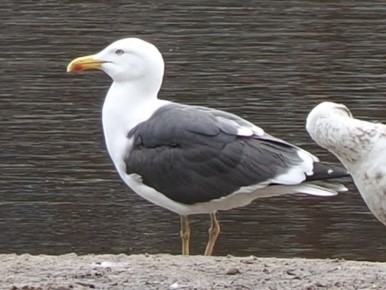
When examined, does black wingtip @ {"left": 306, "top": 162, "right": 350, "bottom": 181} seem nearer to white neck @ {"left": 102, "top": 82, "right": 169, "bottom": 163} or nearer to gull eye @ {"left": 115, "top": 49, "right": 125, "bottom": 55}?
white neck @ {"left": 102, "top": 82, "right": 169, "bottom": 163}

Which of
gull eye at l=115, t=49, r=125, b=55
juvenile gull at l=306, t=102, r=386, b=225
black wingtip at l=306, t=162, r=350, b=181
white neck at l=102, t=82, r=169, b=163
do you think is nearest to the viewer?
juvenile gull at l=306, t=102, r=386, b=225

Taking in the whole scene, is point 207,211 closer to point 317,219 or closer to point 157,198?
point 157,198

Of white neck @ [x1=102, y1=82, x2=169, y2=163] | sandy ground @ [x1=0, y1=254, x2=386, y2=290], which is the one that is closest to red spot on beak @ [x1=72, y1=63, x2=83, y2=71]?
white neck @ [x1=102, y1=82, x2=169, y2=163]

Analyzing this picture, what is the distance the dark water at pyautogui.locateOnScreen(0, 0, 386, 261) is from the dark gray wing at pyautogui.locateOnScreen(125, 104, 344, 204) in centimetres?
205

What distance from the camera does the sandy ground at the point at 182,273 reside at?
6.29m

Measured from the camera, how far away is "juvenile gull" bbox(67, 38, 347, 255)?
749 centimetres

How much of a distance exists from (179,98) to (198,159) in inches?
284

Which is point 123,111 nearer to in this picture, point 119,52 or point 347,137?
point 119,52

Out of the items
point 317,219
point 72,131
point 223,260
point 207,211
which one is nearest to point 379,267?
point 223,260

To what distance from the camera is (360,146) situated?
566 centimetres

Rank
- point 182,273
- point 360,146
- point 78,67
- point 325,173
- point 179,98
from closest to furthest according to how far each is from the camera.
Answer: point 360,146
point 182,273
point 325,173
point 78,67
point 179,98

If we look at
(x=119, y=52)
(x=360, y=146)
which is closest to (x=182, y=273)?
(x=360, y=146)

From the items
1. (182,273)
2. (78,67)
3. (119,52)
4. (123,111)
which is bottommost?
(182,273)

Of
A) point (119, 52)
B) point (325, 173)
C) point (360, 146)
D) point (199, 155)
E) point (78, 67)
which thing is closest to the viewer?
point (360, 146)
